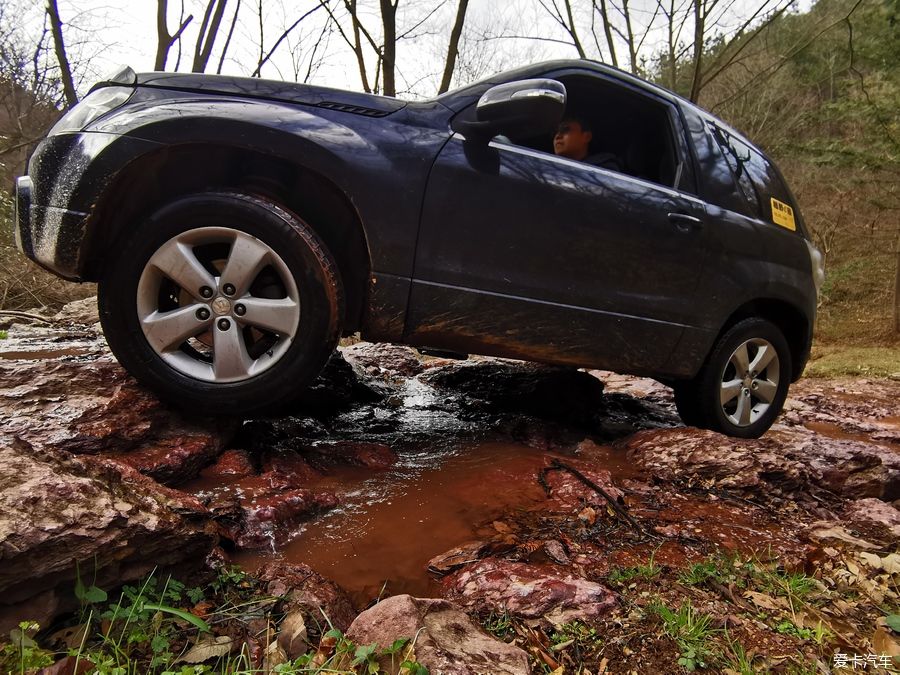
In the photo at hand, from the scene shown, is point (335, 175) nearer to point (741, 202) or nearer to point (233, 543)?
point (233, 543)

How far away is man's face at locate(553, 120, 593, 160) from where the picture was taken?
3.46m

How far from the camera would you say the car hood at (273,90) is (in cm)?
203

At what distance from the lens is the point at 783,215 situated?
3.29 meters

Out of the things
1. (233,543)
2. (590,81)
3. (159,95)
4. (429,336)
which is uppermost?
(590,81)

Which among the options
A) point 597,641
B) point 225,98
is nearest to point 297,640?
point 597,641

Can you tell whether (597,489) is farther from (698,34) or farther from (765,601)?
(698,34)

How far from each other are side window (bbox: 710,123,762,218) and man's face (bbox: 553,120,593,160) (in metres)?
0.77

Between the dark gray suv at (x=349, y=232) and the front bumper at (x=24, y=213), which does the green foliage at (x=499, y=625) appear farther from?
the front bumper at (x=24, y=213)

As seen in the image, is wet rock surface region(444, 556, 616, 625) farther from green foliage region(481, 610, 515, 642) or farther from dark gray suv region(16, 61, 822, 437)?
dark gray suv region(16, 61, 822, 437)

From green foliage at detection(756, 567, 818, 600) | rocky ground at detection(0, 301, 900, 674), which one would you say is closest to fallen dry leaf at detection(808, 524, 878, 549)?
rocky ground at detection(0, 301, 900, 674)

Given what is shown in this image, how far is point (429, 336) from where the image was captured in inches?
90.2

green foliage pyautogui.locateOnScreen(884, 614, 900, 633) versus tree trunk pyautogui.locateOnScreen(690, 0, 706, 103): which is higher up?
tree trunk pyautogui.locateOnScreen(690, 0, 706, 103)

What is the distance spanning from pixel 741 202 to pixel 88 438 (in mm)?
3413

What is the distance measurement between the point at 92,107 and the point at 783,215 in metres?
3.74
